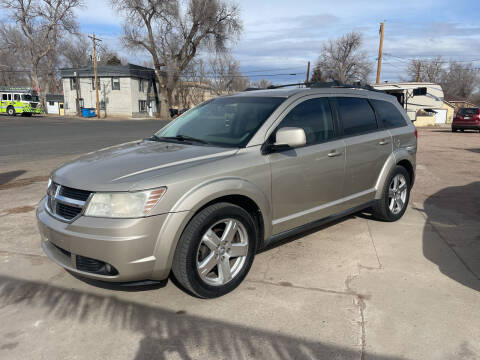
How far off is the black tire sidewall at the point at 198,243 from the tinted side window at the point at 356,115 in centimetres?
178

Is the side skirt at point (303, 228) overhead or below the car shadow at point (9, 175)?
overhead

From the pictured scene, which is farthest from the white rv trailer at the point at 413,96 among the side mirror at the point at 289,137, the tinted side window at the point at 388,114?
the side mirror at the point at 289,137

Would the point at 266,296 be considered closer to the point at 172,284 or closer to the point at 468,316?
the point at 172,284

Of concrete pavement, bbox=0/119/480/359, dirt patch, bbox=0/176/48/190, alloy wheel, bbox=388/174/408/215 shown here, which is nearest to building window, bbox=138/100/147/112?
dirt patch, bbox=0/176/48/190

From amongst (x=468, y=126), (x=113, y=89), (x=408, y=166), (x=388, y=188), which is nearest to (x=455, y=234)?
(x=388, y=188)

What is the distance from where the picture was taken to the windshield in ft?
11.7

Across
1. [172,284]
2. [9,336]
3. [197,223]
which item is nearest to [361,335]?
[197,223]

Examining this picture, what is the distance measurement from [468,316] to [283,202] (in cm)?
172

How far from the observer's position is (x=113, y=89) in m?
51.0

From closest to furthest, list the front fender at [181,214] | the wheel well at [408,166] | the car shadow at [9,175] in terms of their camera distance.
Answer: the front fender at [181,214]
the wheel well at [408,166]
the car shadow at [9,175]

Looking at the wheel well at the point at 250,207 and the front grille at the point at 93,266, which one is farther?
the wheel well at the point at 250,207

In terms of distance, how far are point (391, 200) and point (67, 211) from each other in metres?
4.02

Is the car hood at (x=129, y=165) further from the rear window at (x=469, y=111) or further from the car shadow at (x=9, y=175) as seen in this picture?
the rear window at (x=469, y=111)

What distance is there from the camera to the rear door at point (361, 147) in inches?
167
